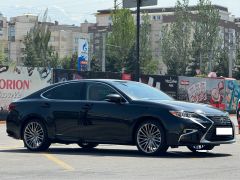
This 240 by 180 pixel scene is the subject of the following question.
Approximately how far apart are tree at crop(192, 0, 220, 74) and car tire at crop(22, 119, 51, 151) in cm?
8678

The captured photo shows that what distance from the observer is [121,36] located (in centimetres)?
9900

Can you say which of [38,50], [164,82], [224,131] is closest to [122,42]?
[38,50]

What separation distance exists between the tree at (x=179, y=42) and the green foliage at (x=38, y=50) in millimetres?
18973

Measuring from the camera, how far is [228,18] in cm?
18725

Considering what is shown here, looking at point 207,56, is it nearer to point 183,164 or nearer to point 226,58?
point 226,58

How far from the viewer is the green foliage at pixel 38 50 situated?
108812mm

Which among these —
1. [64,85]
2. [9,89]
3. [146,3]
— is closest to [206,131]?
[64,85]

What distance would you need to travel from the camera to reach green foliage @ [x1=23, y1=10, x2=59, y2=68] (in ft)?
357

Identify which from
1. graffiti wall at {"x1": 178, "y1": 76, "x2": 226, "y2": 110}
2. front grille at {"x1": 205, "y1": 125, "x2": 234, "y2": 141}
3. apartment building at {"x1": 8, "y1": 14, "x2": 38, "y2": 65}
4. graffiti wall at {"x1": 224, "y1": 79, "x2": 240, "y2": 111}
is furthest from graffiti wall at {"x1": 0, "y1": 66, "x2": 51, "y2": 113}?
apartment building at {"x1": 8, "y1": 14, "x2": 38, "y2": 65}

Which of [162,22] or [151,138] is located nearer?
[151,138]

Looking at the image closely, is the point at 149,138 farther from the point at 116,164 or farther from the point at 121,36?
the point at 121,36

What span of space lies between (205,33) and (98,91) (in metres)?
89.1

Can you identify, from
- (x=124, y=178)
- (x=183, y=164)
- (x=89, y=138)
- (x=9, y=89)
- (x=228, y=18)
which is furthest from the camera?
(x=228, y=18)

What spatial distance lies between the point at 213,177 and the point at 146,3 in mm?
16063
